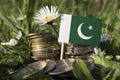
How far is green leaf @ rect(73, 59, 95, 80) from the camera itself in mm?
1713

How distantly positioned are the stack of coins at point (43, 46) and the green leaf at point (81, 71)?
1.15ft

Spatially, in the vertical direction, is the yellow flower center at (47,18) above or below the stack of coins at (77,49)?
above

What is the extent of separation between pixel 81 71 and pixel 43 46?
15.2 inches

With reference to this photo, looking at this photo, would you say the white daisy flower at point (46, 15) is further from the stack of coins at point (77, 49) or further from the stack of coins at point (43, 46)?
the stack of coins at point (77, 49)

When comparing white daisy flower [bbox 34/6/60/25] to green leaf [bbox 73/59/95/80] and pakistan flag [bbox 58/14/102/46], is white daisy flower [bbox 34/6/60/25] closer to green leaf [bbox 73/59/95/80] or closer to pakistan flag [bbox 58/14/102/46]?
pakistan flag [bbox 58/14/102/46]

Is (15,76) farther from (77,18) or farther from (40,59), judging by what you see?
(77,18)

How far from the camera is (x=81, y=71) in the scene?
5.69ft

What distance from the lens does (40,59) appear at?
206cm

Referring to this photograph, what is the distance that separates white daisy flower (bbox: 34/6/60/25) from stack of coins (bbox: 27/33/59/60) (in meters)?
0.07

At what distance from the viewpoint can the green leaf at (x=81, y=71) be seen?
1713mm

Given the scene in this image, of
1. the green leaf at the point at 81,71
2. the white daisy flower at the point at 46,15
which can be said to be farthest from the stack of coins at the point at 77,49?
the green leaf at the point at 81,71

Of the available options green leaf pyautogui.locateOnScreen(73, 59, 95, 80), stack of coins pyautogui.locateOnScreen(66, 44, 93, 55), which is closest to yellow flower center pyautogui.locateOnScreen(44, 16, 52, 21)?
stack of coins pyautogui.locateOnScreen(66, 44, 93, 55)

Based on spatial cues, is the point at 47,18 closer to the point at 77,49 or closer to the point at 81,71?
the point at 77,49

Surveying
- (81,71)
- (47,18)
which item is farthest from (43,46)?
(81,71)
